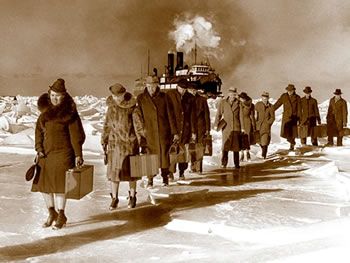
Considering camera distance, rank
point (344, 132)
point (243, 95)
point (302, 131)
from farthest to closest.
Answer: point (344, 132), point (302, 131), point (243, 95)

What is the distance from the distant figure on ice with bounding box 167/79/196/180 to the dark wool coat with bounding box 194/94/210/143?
0.13 metres

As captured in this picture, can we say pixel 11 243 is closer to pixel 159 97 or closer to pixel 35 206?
pixel 35 206

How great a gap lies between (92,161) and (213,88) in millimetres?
37273

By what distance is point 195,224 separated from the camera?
5.60 meters

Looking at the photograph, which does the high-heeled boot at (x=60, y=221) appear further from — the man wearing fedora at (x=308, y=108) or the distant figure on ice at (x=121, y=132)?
the man wearing fedora at (x=308, y=108)

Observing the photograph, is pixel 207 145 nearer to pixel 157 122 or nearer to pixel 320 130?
pixel 157 122

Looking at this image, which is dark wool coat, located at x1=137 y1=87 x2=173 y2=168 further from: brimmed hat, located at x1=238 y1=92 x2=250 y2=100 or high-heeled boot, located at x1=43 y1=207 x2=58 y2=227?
brimmed hat, located at x1=238 y1=92 x2=250 y2=100

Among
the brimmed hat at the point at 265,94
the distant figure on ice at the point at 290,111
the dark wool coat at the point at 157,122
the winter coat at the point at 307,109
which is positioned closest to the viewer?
the dark wool coat at the point at 157,122

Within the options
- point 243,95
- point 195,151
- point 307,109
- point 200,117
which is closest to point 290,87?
point 307,109

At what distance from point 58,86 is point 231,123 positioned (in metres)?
5.53

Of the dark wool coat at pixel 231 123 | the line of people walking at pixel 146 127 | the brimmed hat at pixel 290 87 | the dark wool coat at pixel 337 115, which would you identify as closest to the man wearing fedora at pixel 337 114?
the dark wool coat at pixel 337 115

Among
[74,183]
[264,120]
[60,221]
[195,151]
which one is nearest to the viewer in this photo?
[74,183]

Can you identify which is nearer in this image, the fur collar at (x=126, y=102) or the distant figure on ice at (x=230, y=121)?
the fur collar at (x=126, y=102)

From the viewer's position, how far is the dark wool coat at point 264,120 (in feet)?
43.2
